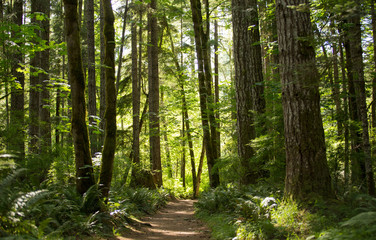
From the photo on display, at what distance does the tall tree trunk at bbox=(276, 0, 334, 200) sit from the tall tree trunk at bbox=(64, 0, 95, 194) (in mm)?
4597

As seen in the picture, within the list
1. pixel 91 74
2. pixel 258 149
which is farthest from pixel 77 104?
pixel 91 74

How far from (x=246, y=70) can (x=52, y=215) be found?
279 inches

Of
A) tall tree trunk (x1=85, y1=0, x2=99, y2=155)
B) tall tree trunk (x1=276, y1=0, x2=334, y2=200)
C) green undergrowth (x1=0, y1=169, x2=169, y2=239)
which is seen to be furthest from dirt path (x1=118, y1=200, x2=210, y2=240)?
A: tall tree trunk (x1=85, y1=0, x2=99, y2=155)

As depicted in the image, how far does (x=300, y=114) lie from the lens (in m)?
5.67

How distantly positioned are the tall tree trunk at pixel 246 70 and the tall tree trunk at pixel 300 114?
366 cm

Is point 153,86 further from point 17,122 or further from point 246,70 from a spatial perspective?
point 17,122

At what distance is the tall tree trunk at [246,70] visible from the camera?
31.5 feet

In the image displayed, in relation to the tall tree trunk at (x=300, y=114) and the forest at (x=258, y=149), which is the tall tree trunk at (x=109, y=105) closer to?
the forest at (x=258, y=149)

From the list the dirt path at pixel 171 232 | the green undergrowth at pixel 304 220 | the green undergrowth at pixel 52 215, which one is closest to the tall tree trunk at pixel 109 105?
the green undergrowth at pixel 52 215

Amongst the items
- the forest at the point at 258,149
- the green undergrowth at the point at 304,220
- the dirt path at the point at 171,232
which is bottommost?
the dirt path at the point at 171,232

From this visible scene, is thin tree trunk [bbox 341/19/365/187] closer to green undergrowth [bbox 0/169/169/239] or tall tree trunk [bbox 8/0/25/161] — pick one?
green undergrowth [bbox 0/169/169/239]

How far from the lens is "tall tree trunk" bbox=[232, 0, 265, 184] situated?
31.5 feet

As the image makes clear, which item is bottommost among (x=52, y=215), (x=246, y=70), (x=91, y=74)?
(x=52, y=215)

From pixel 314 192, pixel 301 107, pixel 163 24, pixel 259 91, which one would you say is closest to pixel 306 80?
pixel 301 107
